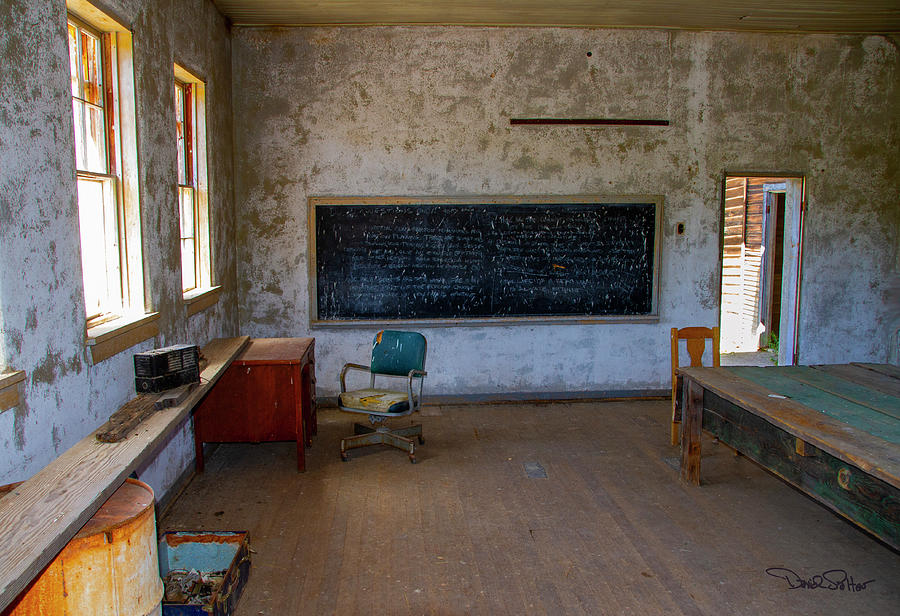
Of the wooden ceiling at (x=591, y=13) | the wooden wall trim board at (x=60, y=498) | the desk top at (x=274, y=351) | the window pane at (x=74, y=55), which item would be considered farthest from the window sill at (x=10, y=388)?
the wooden ceiling at (x=591, y=13)

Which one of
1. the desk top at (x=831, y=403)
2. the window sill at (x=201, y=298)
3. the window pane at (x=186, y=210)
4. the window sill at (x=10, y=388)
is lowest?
the desk top at (x=831, y=403)

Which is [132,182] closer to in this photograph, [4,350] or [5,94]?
[5,94]

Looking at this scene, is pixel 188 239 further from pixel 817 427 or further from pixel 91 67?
pixel 817 427

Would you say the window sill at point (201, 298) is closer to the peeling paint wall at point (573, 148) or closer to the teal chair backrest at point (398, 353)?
the peeling paint wall at point (573, 148)

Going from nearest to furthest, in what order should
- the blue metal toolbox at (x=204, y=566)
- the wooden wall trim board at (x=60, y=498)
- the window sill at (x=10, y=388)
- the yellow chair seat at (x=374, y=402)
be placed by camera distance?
1. the wooden wall trim board at (x=60, y=498)
2. the window sill at (x=10, y=388)
3. the blue metal toolbox at (x=204, y=566)
4. the yellow chair seat at (x=374, y=402)

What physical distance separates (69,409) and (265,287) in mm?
3053

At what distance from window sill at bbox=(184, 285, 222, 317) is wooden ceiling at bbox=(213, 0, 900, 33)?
6.88ft

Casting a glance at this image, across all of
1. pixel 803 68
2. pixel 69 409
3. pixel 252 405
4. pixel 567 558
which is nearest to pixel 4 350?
pixel 69 409

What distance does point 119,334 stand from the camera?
3088mm

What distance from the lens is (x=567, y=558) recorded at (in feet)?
10.4

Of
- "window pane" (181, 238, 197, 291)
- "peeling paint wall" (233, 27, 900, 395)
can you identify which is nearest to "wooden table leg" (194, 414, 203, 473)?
"window pane" (181, 238, 197, 291)

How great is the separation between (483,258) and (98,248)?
10.6 ft

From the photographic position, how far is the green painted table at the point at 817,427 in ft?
8.29

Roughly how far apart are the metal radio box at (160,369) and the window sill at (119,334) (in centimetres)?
13
